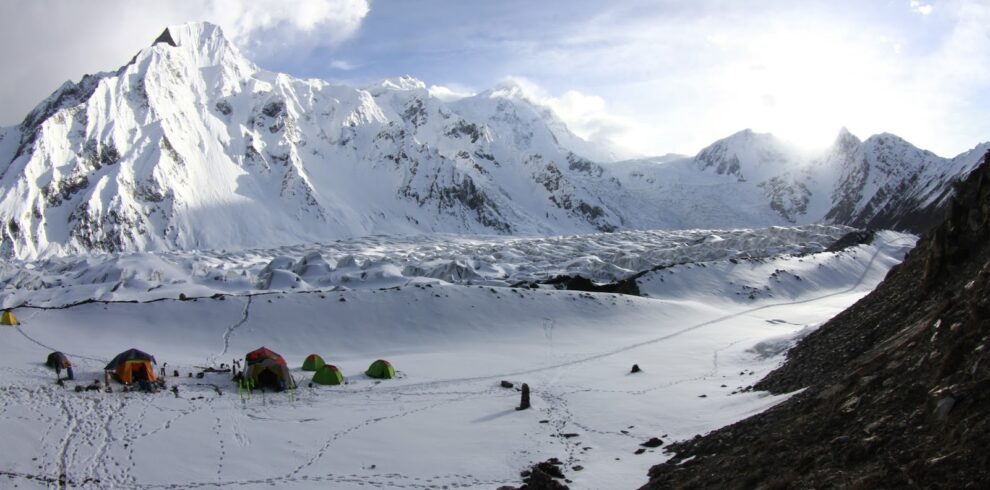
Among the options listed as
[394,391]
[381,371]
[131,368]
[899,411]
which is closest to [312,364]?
[381,371]

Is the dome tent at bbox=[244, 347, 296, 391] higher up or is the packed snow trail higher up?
the dome tent at bbox=[244, 347, 296, 391]

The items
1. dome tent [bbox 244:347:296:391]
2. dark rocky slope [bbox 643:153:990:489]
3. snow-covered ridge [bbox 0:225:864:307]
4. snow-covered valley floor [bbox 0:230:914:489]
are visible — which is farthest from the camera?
snow-covered ridge [bbox 0:225:864:307]

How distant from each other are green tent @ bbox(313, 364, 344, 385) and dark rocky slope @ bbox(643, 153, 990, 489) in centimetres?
1869

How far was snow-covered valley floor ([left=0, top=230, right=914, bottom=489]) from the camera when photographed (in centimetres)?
2053

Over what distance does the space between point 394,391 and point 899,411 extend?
75.0 ft

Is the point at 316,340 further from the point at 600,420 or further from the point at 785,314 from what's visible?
the point at 785,314

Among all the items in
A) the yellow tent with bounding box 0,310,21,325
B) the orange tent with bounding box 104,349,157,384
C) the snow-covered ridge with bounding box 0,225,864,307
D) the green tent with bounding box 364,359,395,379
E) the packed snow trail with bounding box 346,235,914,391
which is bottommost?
the packed snow trail with bounding box 346,235,914,391

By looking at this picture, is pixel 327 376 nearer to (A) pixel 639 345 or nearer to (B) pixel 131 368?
(B) pixel 131 368

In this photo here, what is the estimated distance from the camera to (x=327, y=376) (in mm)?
33031

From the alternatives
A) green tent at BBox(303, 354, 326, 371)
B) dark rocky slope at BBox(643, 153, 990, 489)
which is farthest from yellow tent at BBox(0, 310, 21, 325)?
dark rocky slope at BBox(643, 153, 990, 489)

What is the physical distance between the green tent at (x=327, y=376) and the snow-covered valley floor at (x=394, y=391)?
72 cm

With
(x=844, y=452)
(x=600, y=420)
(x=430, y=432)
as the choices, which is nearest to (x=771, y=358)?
(x=600, y=420)

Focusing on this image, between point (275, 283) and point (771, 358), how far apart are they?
5592 cm

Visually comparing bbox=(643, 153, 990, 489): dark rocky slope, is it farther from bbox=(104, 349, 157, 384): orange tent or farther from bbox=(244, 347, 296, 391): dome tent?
bbox=(104, 349, 157, 384): orange tent
